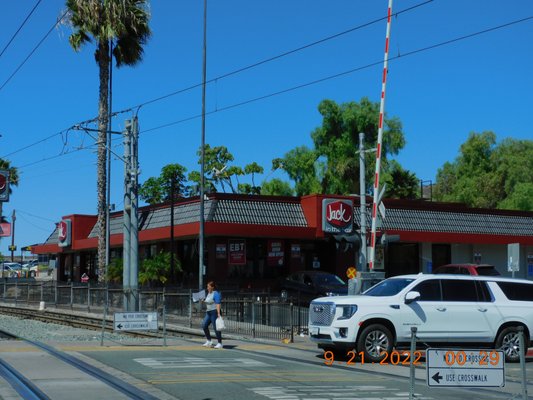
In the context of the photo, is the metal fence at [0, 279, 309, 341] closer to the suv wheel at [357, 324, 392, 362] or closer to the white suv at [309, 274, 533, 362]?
the white suv at [309, 274, 533, 362]

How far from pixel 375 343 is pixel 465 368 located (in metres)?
7.81

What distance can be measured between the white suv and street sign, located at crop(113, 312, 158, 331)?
4.64 m

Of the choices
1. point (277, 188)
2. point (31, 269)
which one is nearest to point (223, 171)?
point (277, 188)

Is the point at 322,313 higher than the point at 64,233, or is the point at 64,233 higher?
the point at 64,233

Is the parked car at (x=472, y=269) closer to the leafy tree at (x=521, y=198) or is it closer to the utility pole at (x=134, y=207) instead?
the utility pole at (x=134, y=207)

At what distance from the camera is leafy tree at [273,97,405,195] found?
191 feet

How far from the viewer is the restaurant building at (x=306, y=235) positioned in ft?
116

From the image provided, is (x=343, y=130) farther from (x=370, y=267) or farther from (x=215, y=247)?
(x=370, y=267)

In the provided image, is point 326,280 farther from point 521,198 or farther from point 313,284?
point 521,198

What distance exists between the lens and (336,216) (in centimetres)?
3594

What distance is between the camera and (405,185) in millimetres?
59844

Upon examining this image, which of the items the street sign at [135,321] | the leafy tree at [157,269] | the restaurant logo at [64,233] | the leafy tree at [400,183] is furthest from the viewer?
the leafy tree at [400,183]

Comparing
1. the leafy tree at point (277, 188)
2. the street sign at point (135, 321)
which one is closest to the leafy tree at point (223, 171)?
the leafy tree at point (277, 188)
